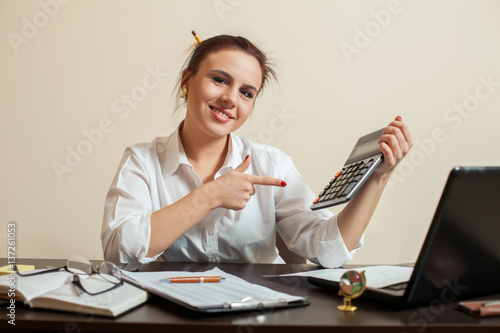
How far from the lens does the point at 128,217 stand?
111 cm

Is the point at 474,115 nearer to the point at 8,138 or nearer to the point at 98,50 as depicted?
the point at 98,50

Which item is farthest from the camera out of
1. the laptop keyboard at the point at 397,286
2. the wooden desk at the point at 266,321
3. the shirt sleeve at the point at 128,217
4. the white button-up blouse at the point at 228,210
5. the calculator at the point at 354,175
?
the white button-up blouse at the point at 228,210

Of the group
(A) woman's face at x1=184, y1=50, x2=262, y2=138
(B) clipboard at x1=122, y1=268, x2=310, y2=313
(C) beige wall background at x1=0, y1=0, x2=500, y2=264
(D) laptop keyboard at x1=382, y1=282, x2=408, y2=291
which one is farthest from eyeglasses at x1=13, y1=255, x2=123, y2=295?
(C) beige wall background at x1=0, y1=0, x2=500, y2=264

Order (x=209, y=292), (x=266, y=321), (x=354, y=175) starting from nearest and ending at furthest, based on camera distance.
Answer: (x=266, y=321)
(x=209, y=292)
(x=354, y=175)

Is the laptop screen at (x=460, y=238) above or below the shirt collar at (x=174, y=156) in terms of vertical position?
below

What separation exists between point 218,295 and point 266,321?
107 millimetres

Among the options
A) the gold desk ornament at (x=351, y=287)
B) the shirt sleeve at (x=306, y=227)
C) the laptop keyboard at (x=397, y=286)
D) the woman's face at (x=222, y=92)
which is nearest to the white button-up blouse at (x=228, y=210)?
the shirt sleeve at (x=306, y=227)

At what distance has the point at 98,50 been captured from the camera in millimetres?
2160

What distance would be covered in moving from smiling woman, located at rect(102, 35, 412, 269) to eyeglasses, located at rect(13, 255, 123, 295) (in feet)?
0.95

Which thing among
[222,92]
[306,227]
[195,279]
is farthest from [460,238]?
[222,92]

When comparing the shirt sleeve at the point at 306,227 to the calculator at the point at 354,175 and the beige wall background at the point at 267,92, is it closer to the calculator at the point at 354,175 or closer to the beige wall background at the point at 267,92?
the calculator at the point at 354,175

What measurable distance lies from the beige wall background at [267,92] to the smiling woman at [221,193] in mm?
756

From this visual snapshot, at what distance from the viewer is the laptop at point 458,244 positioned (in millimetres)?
608

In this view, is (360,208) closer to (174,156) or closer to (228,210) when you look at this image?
(228,210)
